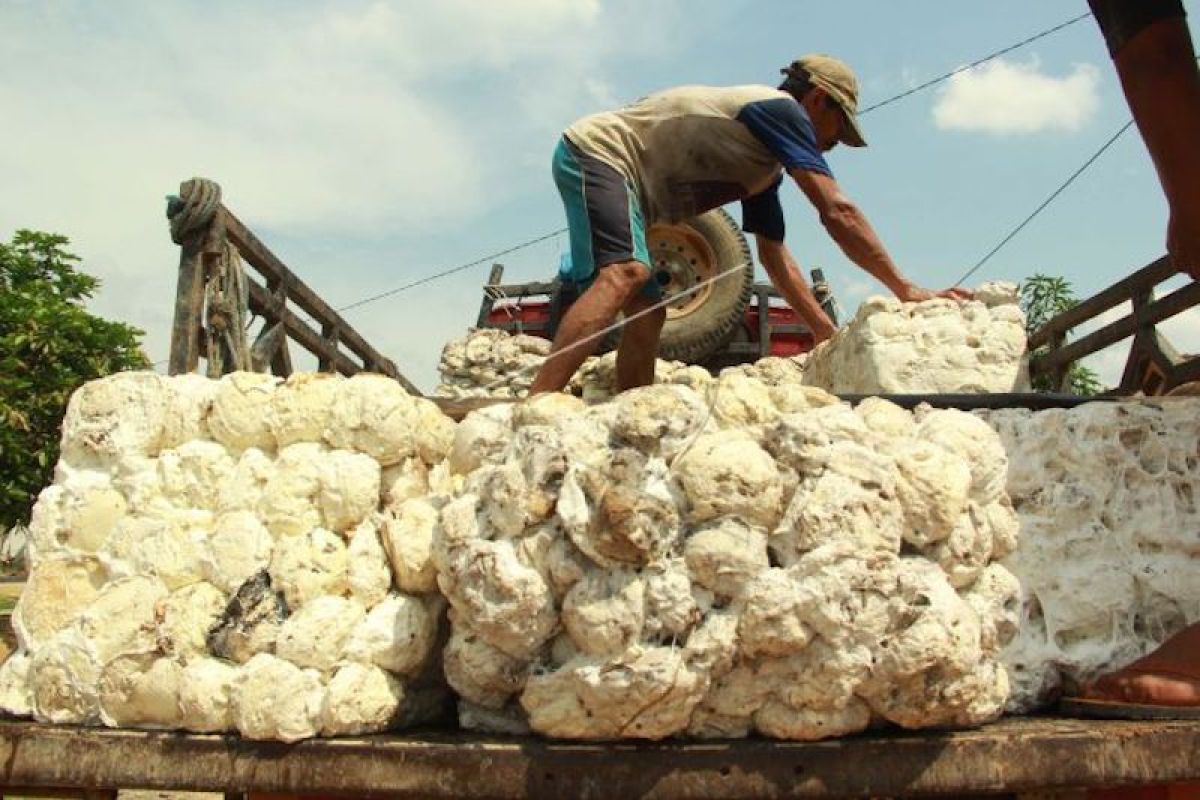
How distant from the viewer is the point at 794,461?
1753mm

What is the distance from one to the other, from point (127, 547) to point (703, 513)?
1.10 m

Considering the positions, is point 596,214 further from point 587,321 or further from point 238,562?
point 238,562

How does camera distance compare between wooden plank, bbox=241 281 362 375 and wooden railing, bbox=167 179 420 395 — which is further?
wooden plank, bbox=241 281 362 375

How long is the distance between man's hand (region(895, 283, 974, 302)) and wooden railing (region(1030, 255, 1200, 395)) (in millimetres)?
989

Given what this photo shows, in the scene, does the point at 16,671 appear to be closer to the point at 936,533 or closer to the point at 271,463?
the point at 271,463

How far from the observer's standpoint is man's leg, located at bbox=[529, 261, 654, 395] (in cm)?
271

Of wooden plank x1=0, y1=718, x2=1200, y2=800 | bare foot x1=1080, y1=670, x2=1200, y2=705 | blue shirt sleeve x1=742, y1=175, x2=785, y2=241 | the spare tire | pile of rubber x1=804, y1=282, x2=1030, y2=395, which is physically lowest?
wooden plank x1=0, y1=718, x2=1200, y2=800

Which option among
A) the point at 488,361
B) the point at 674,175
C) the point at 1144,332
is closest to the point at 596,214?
the point at 674,175

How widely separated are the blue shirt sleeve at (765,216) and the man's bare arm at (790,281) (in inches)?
1.1

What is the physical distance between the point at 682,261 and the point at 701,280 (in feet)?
0.75

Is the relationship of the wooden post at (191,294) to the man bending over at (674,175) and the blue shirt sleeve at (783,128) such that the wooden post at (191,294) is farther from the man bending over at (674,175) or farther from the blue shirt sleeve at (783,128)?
the blue shirt sleeve at (783,128)

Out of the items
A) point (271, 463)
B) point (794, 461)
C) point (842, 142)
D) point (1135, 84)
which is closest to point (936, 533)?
point (794, 461)

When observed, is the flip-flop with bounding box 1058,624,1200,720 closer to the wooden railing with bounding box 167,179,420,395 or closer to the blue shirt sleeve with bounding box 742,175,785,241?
the blue shirt sleeve with bounding box 742,175,785,241

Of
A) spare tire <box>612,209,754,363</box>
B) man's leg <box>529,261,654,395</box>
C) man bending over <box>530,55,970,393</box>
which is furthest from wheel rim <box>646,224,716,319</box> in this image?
man's leg <box>529,261,654,395</box>
